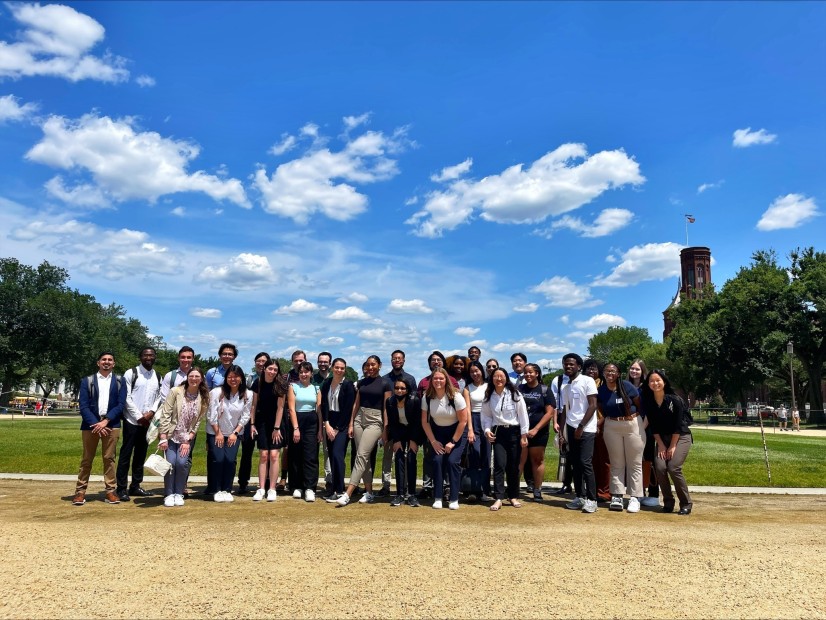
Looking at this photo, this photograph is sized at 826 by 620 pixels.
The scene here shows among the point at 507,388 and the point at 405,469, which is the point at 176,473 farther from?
the point at 507,388

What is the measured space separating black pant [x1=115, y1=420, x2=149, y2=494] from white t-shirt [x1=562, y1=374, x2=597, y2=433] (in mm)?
6314

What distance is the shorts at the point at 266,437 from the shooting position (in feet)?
27.3

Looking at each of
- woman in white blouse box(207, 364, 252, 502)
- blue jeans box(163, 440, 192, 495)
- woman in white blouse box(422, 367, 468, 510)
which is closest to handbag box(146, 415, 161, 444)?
blue jeans box(163, 440, 192, 495)

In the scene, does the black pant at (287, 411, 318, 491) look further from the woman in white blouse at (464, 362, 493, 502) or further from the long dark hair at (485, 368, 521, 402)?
the long dark hair at (485, 368, 521, 402)

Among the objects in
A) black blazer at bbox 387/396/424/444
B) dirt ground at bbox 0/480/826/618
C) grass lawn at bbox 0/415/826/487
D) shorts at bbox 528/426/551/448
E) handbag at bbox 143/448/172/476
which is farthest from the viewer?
grass lawn at bbox 0/415/826/487

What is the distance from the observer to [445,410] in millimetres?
7965

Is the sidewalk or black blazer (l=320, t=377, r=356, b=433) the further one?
the sidewalk

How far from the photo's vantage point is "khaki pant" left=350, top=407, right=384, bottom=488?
8.20 meters

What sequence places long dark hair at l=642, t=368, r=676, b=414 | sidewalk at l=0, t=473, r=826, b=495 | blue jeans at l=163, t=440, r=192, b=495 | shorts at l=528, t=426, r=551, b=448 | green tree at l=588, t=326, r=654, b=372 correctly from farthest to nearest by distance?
green tree at l=588, t=326, r=654, b=372, sidewalk at l=0, t=473, r=826, b=495, shorts at l=528, t=426, r=551, b=448, long dark hair at l=642, t=368, r=676, b=414, blue jeans at l=163, t=440, r=192, b=495

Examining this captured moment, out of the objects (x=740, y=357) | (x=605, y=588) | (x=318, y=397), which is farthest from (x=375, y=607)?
(x=740, y=357)

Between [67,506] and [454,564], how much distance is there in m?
5.72

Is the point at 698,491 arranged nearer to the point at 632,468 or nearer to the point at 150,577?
the point at 632,468

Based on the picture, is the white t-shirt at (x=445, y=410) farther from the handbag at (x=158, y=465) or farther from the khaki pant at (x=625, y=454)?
the handbag at (x=158, y=465)

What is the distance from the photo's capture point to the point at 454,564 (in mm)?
5191
